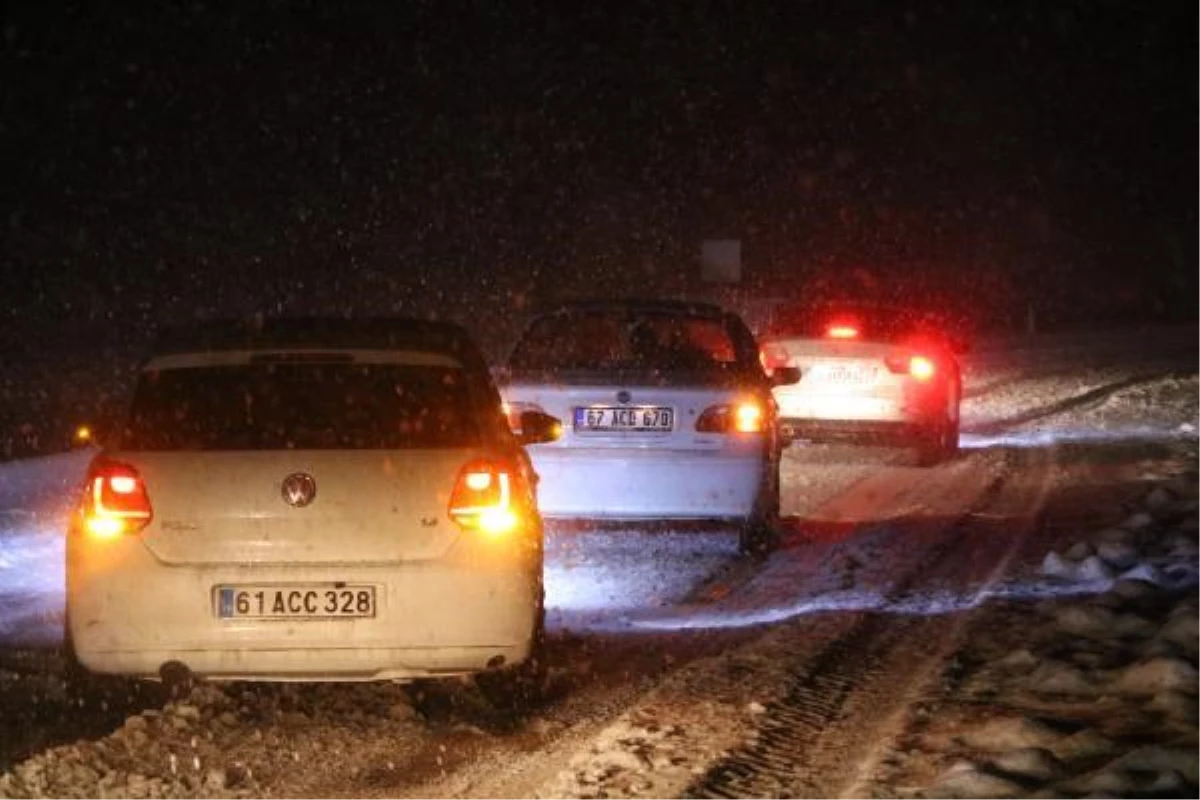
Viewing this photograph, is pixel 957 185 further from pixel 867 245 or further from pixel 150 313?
pixel 150 313

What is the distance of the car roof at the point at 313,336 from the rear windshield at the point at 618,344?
13.0 ft

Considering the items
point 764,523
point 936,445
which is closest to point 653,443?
point 764,523

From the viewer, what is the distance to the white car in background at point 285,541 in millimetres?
6422

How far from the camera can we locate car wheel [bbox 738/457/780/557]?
430 inches

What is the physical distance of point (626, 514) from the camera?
35.6ft

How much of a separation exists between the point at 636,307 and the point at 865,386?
5597 mm

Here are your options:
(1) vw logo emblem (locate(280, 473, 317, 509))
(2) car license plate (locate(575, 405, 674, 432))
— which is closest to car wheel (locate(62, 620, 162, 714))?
(1) vw logo emblem (locate(280, 473, 317, 509))

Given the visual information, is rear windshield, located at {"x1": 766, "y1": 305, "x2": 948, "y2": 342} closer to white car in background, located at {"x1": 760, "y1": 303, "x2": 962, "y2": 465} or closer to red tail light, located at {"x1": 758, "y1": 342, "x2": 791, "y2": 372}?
white car in background, located at {"x1": 760, "y1": 303, "x2": 962, "y2": 465}

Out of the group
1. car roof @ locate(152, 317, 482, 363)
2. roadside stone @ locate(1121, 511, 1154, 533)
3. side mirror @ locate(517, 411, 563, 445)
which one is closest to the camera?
car roof @ locate(152, 317, 482, 363)

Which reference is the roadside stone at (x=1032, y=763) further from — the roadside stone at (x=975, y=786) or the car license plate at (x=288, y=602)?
the car license plate at (x=288, y=602)

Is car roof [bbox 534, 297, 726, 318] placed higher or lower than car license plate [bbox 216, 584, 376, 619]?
higher

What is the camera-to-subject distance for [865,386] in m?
16.6

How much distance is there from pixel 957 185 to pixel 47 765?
9654 centimetres

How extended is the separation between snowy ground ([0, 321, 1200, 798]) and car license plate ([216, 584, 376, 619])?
20.1 inches
